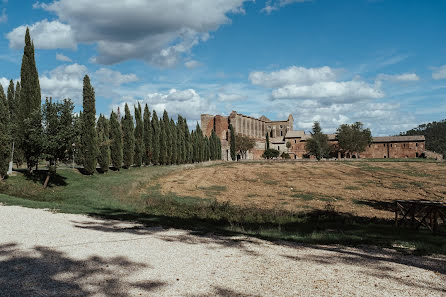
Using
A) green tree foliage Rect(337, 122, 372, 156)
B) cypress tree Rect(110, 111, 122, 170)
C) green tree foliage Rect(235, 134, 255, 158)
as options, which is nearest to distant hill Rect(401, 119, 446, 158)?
green tree foliage Rect(337, 122, 372, 156)

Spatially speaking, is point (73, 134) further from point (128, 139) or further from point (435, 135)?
point (435, 135)

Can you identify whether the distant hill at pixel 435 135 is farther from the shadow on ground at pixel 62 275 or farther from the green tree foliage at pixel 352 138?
the shadow on ground at pixel 62 275

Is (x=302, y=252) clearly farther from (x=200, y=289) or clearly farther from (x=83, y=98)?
(x=83, y=98)

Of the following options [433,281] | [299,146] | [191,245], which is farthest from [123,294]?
[299,146]

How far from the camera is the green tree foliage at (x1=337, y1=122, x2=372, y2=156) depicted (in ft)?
251

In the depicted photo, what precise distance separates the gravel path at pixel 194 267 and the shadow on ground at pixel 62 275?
17 millimetres

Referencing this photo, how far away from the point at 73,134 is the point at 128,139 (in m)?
18.3

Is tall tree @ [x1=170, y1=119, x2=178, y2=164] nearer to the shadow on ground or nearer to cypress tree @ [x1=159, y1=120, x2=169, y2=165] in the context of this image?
cypress tree @ [x1=159, y1=120, x2=169, y2=165]

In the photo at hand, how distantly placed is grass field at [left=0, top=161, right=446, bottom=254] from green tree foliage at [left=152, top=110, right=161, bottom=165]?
45.4 feet

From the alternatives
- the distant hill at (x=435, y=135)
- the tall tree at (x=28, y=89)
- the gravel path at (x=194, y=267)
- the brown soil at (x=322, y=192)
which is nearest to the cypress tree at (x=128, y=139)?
the brown soil at (x=322, y=192)

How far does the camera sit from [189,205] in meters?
18.1

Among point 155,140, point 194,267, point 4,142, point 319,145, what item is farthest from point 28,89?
point 319,145

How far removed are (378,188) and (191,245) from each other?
73.4 ft

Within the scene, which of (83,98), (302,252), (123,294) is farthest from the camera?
(83,98)
